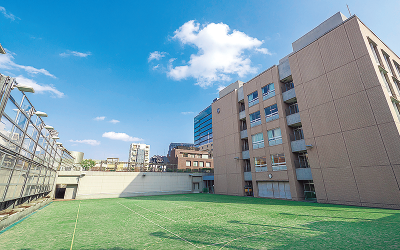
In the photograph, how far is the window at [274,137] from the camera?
22766 millimetres

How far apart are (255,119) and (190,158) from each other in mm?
34326

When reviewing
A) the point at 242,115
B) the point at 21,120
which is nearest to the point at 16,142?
the point at 21,120

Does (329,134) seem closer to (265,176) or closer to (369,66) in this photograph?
(369,66)

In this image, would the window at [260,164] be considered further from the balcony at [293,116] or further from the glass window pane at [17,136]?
the glass window pane at [17,136]

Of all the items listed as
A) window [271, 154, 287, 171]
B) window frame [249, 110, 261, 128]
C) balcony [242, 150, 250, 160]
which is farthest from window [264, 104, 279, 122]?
balcony [242, 150, 250, 160]

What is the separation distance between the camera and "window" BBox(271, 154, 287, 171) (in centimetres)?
2195

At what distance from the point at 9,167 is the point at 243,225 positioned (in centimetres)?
1219

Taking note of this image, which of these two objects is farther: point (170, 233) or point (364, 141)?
point (364, 141)

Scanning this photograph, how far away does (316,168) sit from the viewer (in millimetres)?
18188

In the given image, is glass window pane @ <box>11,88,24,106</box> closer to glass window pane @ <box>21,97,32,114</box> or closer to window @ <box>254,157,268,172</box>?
glass window pane @ <box>21,97,32,114</box>

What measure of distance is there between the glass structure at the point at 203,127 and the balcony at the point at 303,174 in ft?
260

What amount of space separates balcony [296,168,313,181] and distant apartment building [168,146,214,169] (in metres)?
37.8

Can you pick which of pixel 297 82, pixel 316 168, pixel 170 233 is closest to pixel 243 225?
pixel 170 233

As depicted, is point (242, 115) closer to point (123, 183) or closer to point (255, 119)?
point (255, 119)
